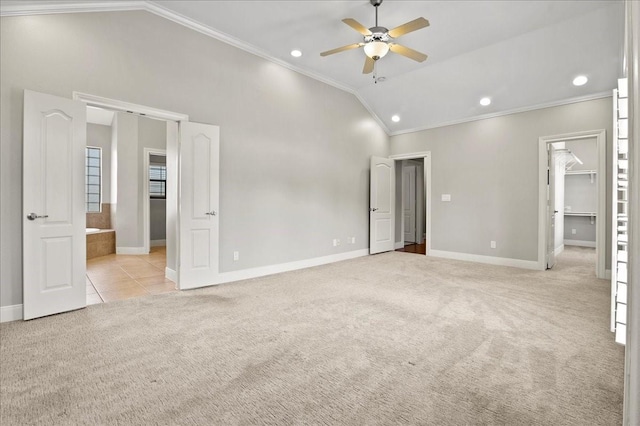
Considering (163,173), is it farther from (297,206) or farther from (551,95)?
(551,95)

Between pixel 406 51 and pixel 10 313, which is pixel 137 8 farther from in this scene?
pixel 10 313

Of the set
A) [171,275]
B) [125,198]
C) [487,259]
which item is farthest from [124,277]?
[487,259]

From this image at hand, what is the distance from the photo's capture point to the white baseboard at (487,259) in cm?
540

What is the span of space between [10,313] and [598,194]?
771cm

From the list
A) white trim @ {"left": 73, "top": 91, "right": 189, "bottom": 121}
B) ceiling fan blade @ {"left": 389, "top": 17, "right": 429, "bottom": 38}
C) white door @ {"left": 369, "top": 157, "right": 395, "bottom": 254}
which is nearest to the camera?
ceiling fan blade @ {"left": 389, "top": 17, "right": 429, "bottom": 38}

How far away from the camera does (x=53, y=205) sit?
3057 millimetres

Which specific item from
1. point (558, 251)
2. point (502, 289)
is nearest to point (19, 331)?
point (502, 289)

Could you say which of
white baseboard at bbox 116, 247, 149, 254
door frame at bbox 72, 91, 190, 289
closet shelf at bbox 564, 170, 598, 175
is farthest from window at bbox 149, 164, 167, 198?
closet shelf at bbox 564, 170, 598, 175

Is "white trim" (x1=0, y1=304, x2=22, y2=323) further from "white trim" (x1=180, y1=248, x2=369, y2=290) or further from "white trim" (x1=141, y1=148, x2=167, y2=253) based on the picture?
"white trim" (x1=141, y1=148, x2=167, y2=253)

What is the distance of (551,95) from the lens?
5.03 meters

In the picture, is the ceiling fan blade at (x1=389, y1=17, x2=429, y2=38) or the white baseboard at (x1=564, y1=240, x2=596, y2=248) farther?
the white baseboard at (x1=564, y1=240, x2=596, y2=248)

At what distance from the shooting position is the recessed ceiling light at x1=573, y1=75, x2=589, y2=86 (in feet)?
15.0

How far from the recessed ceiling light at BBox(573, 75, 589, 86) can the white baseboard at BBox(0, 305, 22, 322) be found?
25.4ft

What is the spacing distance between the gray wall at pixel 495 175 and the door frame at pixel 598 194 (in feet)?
0.21
